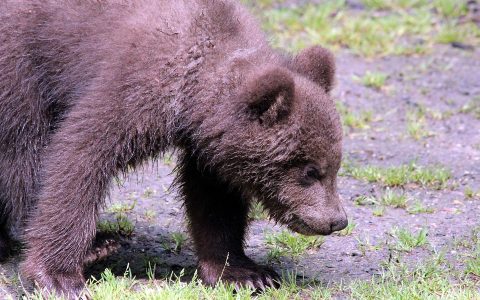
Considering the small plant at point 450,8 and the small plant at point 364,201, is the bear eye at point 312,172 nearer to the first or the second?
the small plant at point 364,201

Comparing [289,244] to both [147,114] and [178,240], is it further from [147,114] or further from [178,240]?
[147,114]

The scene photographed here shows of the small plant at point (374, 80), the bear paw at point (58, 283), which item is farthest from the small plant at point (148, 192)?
the small plant at point (374, 80)

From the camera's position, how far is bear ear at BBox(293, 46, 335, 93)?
6.28m

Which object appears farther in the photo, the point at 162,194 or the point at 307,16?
the point at 307,16

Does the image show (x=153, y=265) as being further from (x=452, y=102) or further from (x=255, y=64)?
(x=452, y=102)

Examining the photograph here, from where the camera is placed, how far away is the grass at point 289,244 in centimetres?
696

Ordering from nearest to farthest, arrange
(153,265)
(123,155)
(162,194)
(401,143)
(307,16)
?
1. (123,155)
2. (153,265)
3. (162,194)
4. (401,143)
5. (307,16)

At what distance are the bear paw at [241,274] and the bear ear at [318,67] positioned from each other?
1379 millimetres

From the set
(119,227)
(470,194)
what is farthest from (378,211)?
(119,227)

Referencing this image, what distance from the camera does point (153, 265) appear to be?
6.80 m

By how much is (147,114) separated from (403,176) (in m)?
3.41

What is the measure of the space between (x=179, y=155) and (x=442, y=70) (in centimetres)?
573

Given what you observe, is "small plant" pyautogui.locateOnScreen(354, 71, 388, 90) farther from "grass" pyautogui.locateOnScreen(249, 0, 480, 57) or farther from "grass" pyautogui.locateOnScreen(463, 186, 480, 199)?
"grass" pyautogui.locateOnScreen(463, 186, 480, 199)

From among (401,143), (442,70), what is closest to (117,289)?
(401,143)
